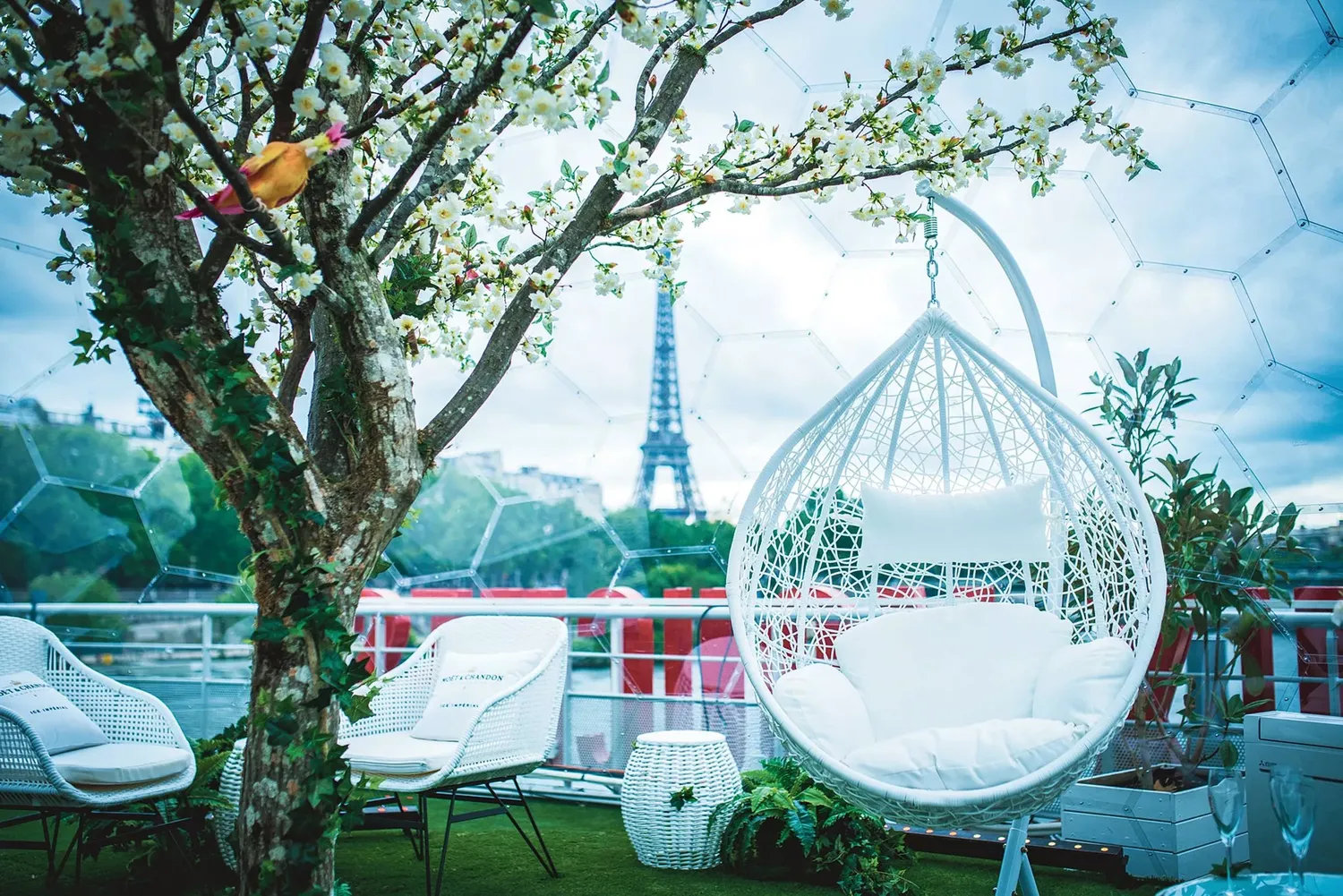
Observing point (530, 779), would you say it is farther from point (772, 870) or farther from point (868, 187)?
point (868, 187)

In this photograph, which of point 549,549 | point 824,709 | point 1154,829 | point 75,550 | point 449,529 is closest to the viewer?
point 824,709

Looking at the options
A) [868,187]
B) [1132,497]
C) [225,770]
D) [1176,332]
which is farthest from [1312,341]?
[225,770]

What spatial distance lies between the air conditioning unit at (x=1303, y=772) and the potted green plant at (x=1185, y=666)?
1.04ft

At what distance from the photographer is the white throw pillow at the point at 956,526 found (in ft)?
8.48

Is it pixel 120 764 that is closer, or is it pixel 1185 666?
pixel 120 764

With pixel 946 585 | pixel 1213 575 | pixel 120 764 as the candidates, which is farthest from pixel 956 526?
pixel 120 764

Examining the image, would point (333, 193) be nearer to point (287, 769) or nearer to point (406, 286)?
point (406, 286)

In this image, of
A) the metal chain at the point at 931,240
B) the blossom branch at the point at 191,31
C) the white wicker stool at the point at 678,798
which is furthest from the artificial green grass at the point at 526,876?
the blossom branch at the point at 191,31

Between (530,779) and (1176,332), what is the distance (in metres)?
3.02

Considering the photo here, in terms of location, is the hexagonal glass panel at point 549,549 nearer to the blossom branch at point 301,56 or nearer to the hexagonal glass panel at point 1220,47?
the hexagonal glass panel at point 1220,47

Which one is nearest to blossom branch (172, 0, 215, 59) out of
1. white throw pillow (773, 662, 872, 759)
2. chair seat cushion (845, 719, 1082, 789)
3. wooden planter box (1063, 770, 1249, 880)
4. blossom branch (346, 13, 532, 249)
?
blossom branch (346, 13, 532, 249)

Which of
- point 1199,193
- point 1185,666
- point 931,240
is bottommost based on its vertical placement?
point 1185,666

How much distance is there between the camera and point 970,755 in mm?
2084

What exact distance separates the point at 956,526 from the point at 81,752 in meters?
2.34
